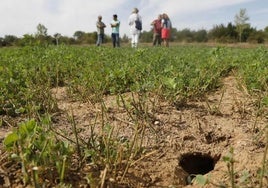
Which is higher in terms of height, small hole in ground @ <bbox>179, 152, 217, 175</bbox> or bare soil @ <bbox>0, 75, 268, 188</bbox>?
bare soil @ <bbox>0, 75, 268, 188</bbox>

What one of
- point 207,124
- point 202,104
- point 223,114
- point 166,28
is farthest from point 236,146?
point 166,28

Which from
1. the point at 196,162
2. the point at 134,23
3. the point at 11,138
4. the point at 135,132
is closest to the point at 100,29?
the point at 134,23

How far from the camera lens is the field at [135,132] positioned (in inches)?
76.3

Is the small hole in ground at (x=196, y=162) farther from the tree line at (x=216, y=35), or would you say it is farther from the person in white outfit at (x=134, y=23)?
the tree line at (x=216, y=35)

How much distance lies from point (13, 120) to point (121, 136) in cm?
95

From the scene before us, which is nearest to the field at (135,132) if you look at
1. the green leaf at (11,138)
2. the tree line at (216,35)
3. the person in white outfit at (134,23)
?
the green leaf at (11,138)

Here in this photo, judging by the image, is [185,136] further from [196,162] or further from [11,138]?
[11,138]

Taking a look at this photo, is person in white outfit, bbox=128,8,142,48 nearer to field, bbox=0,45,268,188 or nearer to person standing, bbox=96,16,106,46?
person standing, bbox=96,16,106,46

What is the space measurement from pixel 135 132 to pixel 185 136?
67 centimetres

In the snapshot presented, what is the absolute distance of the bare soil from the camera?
2.19 metres

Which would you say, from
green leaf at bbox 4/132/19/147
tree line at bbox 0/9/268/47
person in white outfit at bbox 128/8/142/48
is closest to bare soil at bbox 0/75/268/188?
green leaf at bbox 4/132/19/147

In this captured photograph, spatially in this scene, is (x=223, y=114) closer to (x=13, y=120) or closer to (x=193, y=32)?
(x=13, y=120)

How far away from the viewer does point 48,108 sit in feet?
10.5

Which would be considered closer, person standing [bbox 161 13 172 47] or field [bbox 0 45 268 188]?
field [bbox 0 45 268 188]
